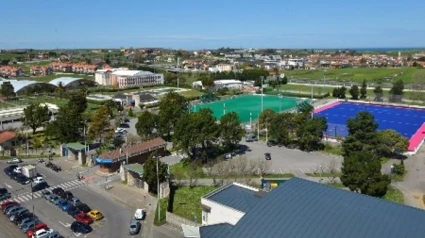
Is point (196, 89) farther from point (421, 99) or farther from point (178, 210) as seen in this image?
point (178, 210)

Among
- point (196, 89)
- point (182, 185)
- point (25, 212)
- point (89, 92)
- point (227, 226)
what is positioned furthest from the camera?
point (196, 89)

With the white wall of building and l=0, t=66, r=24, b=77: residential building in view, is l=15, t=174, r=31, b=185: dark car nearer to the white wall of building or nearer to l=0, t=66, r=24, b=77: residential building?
the white wall of building

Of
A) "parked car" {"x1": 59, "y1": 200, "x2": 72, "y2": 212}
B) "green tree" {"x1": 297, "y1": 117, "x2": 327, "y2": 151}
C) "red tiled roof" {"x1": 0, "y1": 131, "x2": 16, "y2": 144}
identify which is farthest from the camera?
"red tiled roof" {"x1": 0, "y1": 131, "x2": 16, "y2": 144}

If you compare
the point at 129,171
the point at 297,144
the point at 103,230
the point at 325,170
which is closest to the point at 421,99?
the point at 297,144

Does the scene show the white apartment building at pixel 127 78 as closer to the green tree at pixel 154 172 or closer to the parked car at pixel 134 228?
the green tree at pixel 154 172

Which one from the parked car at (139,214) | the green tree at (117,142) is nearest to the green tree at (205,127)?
the green tree at (117,142)

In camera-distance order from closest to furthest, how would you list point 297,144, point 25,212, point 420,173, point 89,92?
point 25,212
point 420,173
point 297,144
point 89,92

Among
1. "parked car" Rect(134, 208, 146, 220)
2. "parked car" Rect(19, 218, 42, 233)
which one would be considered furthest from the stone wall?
"parked car" Rect(19, 218, 42, 233)

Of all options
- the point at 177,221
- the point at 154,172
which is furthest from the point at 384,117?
the point at 177,221
